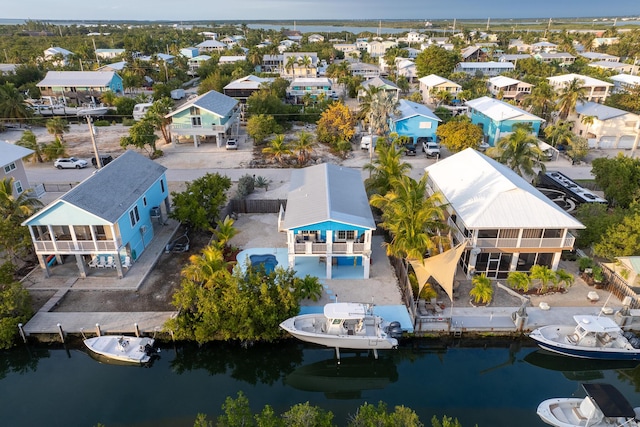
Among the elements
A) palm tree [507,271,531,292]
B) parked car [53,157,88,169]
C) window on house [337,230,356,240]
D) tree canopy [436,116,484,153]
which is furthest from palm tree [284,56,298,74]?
palm tree [507,271,531,292]

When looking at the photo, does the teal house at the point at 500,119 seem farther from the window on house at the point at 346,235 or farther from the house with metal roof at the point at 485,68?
the house with metal roof at the point at 485,68

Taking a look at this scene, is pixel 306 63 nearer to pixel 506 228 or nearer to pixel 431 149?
pixel 431 149

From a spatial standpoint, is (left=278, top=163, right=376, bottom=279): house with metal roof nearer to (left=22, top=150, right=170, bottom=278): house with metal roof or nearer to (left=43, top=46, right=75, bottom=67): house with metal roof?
(left=22, top=150, right=170, bottom=278): house with metal roof

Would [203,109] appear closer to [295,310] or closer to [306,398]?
[295,310]

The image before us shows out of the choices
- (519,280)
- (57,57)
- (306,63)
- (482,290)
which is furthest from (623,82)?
(57,57)

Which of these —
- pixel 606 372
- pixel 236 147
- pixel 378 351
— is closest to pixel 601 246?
pixel 606 372

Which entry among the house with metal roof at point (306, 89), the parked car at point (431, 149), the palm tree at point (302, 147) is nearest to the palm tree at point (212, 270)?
the palm tree at point (302, 147)
